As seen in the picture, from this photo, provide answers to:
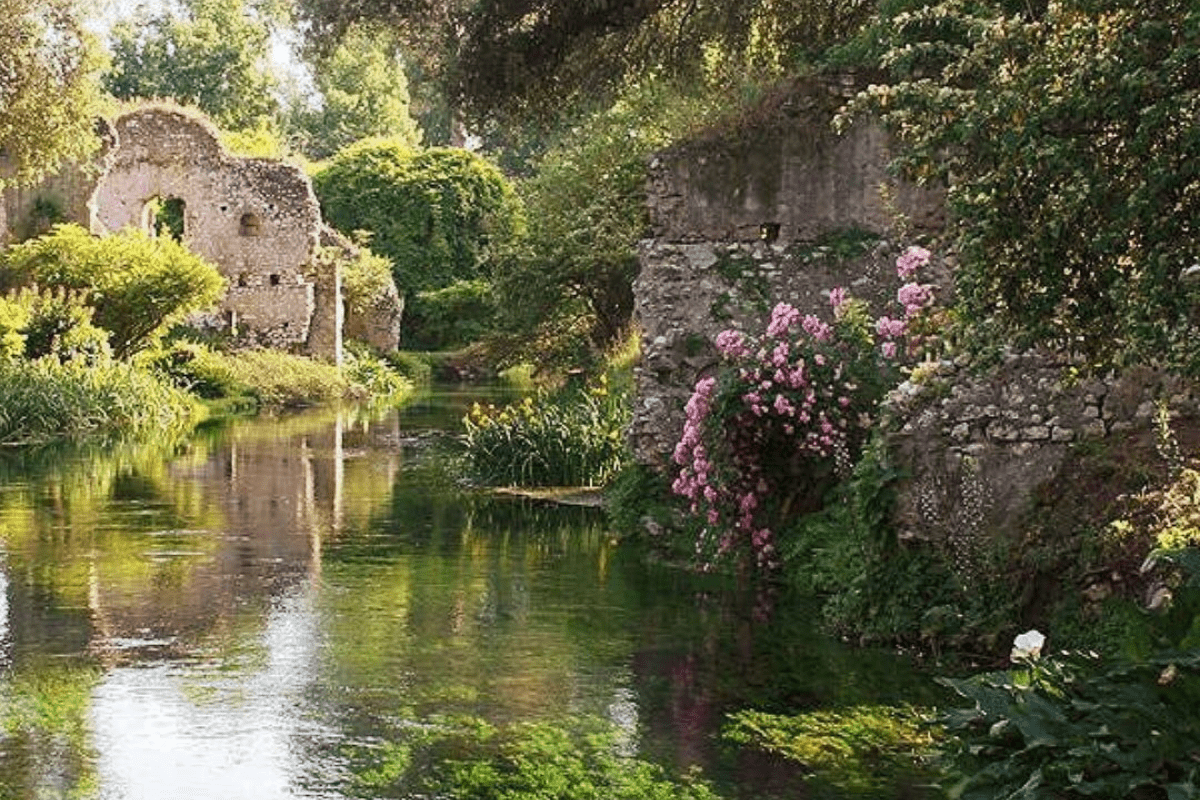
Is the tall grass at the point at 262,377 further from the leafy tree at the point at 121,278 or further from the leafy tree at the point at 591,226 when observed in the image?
the leafy tree at the point at 591,226

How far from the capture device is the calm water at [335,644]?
825 centimetres

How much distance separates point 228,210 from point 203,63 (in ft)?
130

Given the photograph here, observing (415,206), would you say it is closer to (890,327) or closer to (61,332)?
(61,332)

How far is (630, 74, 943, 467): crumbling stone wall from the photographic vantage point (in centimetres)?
1413

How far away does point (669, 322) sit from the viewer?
14.5 m

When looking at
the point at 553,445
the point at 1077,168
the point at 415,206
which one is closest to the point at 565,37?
the point at 553,445

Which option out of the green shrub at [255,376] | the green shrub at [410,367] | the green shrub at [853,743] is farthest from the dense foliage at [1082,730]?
the green shrub at [410,367]

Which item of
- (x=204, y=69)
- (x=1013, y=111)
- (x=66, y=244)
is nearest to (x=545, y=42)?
(x=1013, y=111)

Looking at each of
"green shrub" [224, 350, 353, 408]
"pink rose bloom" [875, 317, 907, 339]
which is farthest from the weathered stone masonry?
"green shrub" [224, 350, 353, 408]

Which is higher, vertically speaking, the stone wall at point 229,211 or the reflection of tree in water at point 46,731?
the stone wall at point 229,211

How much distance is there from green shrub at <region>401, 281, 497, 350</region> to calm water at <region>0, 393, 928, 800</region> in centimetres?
3523

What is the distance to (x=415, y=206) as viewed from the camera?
2196 inches

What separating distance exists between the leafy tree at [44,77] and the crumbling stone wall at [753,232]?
58.2 ft

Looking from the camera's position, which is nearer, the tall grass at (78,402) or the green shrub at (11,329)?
the tall grass at (78,402)
